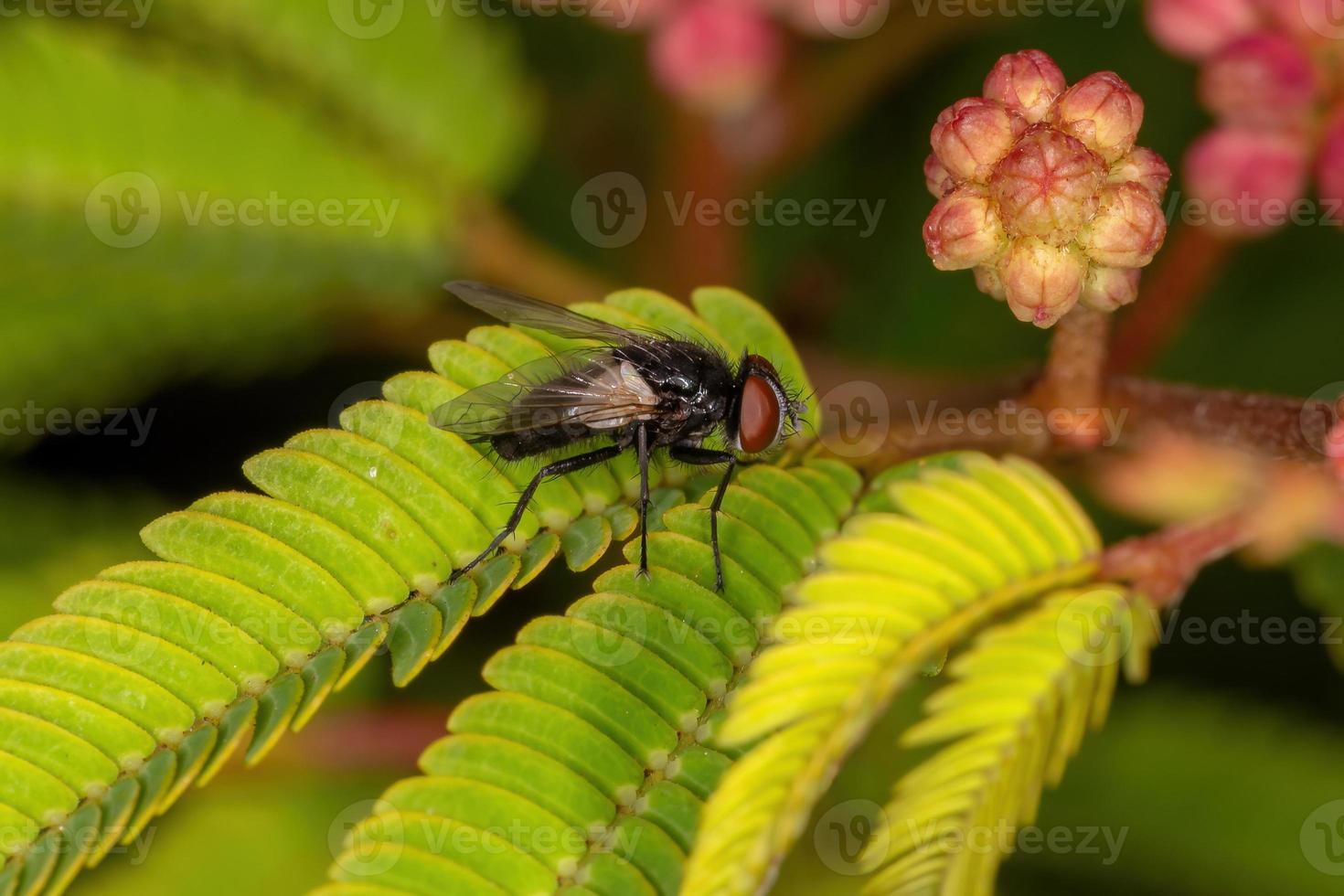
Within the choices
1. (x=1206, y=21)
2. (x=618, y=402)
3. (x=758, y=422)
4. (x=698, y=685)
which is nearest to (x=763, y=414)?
(x=758, y=422)

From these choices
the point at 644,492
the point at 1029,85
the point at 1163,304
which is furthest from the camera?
the point at 1163,304

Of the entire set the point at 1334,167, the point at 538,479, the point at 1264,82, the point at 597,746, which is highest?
the point at 1264,82

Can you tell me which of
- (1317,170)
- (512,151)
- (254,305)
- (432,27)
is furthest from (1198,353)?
(254,305)

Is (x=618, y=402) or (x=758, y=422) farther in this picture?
(x=618, y=402)

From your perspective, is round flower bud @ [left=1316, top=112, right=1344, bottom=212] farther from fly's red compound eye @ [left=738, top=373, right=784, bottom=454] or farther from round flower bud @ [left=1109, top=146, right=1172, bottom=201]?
fly's red compound eye @ [left=738, top=373, right=784, bottom=454]

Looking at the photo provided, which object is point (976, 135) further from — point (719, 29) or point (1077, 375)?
point (719, 29)

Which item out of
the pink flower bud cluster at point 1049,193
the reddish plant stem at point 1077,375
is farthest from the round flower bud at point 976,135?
the reddish plant stem at point 1077,375

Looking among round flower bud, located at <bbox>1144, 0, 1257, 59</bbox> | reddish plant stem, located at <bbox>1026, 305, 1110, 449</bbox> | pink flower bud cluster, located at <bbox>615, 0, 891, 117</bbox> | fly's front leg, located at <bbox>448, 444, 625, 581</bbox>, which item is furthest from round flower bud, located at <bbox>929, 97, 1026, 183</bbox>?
pink flower bud cluster, located at <bbox>615, 0, 891, 117</bbox>

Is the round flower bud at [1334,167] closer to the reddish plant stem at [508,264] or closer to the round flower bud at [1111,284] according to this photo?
the round flower bud at [1111,284]
